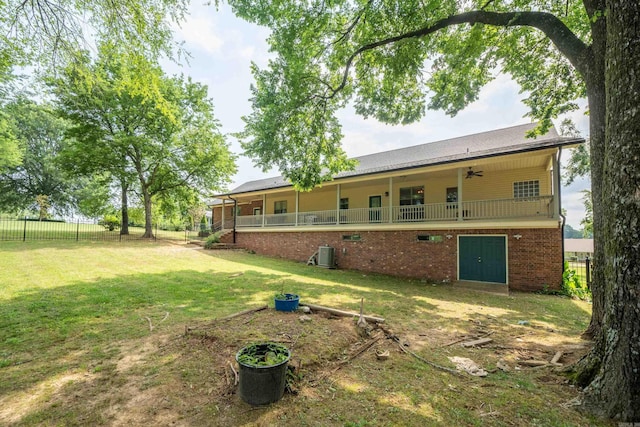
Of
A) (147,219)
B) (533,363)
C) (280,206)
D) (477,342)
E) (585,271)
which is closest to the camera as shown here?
(533,363)

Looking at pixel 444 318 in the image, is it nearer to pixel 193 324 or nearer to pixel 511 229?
pixel 193 324

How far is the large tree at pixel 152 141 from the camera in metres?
18.3

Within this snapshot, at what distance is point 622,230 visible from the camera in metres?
2.83

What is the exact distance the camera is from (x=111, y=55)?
20.2 ft

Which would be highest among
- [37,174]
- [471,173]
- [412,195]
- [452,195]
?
[37,174]

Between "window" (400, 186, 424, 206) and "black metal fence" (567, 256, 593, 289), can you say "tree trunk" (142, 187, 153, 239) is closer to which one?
"window" (400, 186, 424, 206)

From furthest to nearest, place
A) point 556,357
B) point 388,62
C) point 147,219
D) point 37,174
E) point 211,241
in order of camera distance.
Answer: point 37,174, point 147,219, point 211,241, point 388,62, point 556,357

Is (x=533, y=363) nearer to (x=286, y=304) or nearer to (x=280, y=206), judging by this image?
(x=286, y=304)

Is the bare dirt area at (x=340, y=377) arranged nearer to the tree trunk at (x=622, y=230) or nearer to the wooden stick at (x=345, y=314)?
the wooden stick at (x=345, y=314)

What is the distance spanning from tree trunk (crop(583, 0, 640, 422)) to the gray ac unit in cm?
1163

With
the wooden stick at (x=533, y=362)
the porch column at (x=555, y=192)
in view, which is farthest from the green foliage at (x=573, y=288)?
the wooden stick at (x=533, y=362)

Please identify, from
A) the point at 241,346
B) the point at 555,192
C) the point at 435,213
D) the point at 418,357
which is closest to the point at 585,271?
the point at 555,192

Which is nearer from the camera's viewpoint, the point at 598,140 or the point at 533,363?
the point at 533,363

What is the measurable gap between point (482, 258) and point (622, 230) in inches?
346
